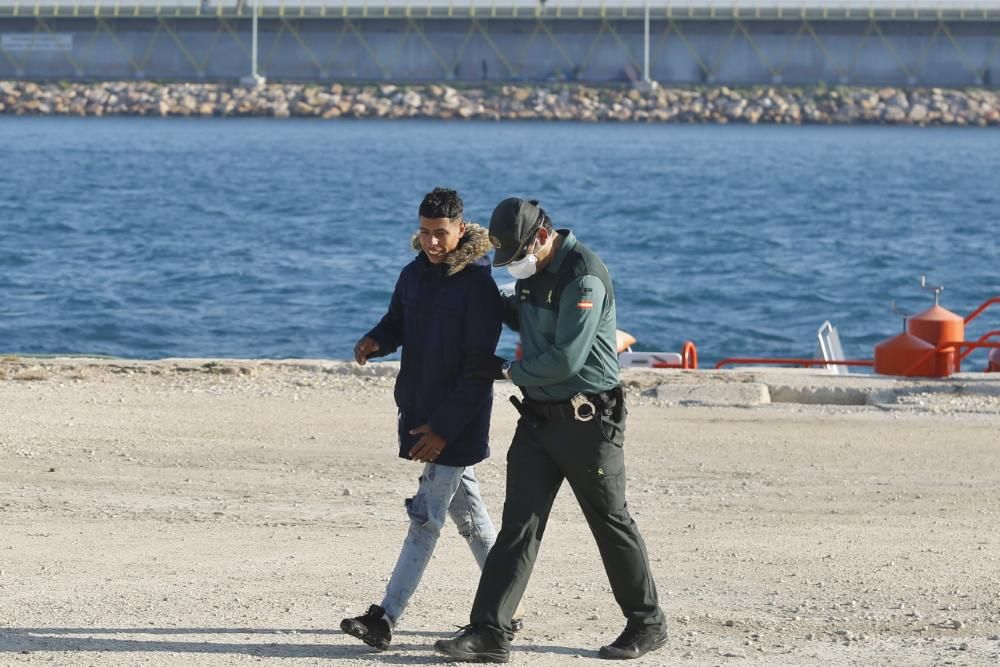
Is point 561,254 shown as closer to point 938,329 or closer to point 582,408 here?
point 582,408

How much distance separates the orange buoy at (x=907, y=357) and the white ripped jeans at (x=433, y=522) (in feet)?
33.4

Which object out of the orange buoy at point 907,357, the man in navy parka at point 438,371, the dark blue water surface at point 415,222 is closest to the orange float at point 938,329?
the orange buoy at point 907,357

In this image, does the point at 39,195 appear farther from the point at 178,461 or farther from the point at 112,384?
the point at 178,461

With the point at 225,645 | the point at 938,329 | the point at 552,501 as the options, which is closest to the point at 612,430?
the point at 552,501

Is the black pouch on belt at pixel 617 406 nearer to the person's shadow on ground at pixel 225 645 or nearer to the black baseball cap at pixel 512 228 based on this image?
the black baseball cap at pixel 512 228

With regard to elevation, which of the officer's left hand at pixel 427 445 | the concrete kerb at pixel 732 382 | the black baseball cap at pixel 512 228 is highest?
the black baseball cap at pixel 512 228

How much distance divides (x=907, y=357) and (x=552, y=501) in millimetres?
10425

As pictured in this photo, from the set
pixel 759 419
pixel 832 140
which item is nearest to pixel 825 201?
pixel 832 140

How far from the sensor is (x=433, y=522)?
19.6ft

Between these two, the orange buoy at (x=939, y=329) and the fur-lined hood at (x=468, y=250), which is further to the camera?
the orange buoy at (x=939, y=329)

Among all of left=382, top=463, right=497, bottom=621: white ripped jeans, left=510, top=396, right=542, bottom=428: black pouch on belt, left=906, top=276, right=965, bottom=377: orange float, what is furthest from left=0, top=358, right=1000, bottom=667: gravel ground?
left=906, top=276, right=965, bottom=377: orange float

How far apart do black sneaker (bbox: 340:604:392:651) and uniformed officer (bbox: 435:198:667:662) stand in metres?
0.20

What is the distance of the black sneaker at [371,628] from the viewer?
19.6 ft

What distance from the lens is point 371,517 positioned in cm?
860
